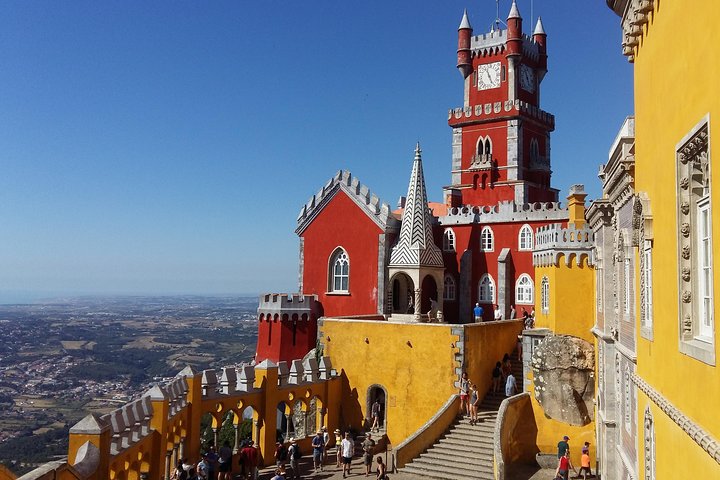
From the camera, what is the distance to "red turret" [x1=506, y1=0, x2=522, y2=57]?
35.1m

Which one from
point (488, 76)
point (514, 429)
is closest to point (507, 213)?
point (488, 76)

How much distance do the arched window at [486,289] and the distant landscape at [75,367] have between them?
13864mm

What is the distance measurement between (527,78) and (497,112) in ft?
10.8

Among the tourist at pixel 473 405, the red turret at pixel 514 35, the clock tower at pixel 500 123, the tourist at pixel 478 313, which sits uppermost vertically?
the red turret at pixel 514 35

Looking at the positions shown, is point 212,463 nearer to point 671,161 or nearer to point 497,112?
point 671,161

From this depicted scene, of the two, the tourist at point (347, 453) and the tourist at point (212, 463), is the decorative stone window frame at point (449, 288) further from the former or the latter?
the tourist at point (212, 463)

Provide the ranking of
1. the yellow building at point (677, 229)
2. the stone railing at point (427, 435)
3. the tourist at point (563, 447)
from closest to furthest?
the yellow building at point (677, 229), the tourist at point (563, 447), the stone railing at point (427, 435)

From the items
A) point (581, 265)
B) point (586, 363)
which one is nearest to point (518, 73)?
point (581, 265)

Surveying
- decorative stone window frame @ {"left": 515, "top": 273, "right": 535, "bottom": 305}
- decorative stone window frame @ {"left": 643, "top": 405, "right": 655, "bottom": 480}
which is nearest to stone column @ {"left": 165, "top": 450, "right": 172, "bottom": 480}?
decorative stone window frame @ {"left": 643, "top": 405, "right": 655, "bottom": 480}

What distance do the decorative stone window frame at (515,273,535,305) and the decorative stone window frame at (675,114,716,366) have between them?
22.7 m

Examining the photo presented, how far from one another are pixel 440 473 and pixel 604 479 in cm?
516

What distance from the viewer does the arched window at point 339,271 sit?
31.0m

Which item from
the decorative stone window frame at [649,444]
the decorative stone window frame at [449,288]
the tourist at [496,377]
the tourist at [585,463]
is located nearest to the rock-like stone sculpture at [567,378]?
the tourist at [585,463]

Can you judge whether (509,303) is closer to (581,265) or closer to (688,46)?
(581,265)
